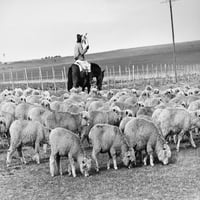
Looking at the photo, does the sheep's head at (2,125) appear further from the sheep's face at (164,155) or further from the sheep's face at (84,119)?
the sheep's face at (164,155)

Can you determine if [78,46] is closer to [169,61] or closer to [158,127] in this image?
[158,127]

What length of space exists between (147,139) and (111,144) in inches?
36.0

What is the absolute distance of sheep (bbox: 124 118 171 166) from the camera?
10.8 meters

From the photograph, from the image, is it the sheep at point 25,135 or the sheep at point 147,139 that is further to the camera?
the sheep at point 25,135

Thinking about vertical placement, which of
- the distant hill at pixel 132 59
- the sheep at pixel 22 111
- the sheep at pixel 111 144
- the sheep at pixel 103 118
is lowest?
the sheep at pixel 111 144

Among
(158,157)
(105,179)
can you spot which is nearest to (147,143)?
(158,157)

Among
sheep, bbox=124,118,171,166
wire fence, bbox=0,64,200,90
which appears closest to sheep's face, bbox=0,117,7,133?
sheep, bbox=124,118,171,166

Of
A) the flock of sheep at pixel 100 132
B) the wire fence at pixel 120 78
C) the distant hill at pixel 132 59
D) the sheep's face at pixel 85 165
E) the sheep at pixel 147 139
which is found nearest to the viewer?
the sheep's face at pixel 85 165

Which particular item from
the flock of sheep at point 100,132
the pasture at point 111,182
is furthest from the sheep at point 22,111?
the pasture at point 111,182

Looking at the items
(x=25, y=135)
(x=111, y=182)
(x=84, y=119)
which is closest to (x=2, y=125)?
(x=25, y=135)

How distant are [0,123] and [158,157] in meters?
4.60

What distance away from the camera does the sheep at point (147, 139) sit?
1076 centimetres

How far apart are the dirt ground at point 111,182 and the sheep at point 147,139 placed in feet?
1.17

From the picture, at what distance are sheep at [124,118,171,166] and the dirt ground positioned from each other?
36 cm
